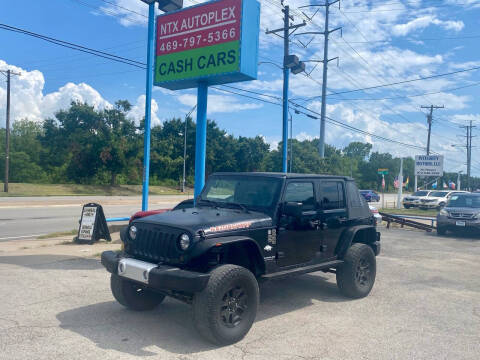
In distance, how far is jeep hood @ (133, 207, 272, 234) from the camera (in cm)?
466

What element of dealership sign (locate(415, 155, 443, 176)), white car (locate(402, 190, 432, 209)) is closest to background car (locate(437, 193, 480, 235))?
white car (locate(402, 190, 432, 209))

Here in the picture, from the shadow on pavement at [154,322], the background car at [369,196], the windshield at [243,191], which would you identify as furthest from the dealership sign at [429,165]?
the windshield at [243,191]

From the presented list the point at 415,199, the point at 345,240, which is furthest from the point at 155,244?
the point at 415,199

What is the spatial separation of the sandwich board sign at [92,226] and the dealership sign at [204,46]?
151 inches

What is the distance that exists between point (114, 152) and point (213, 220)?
44253 millimetres

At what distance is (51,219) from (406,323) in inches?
616

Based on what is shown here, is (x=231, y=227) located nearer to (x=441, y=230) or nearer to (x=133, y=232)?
(x=133, y=232)

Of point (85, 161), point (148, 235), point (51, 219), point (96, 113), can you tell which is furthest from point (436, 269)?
point (96, 113)

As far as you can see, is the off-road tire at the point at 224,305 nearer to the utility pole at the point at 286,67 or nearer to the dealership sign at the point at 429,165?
the utility pole at the point at 286,67

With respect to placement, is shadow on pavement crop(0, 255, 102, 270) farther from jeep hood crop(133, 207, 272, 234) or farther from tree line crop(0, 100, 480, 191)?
tree line crop(0, 100, 480, 191)

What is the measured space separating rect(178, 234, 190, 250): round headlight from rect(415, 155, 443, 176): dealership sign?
102 ft

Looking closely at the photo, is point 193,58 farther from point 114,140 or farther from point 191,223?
point 114,140

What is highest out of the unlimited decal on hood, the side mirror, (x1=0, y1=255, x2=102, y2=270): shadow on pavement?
the side mirror

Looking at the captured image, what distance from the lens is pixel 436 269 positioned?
899 centimetres
